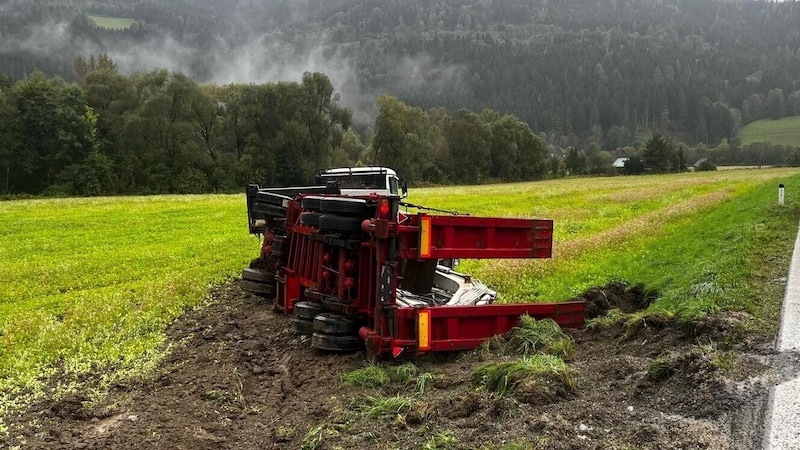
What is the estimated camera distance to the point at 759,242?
1199 centimetres

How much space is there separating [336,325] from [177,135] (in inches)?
2814

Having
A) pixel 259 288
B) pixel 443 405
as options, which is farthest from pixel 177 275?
pixel 443 405

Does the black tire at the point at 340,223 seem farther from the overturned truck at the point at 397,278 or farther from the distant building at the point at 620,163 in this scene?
the distant building at the point at 620,163

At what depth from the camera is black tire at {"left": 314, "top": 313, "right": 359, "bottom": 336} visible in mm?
7594

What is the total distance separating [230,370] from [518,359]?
367cm

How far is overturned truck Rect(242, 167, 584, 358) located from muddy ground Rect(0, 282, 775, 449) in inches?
13.9

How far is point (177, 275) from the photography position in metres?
15.1

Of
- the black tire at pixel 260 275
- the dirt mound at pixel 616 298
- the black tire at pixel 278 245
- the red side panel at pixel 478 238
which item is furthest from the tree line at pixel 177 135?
the red side panel at pixel 478 238

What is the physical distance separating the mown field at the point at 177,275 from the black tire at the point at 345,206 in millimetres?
3158

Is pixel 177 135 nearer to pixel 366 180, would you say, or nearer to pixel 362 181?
pixel 362 181

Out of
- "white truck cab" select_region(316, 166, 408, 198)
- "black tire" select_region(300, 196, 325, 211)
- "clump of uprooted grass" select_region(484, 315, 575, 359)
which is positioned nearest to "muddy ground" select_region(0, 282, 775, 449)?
"clump of uprooted grass" select_region(484, 315, 575, 359)

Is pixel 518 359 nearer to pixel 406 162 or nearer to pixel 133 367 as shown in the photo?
pixel 133 367

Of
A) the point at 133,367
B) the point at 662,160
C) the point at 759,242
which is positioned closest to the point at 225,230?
the point at 133,367

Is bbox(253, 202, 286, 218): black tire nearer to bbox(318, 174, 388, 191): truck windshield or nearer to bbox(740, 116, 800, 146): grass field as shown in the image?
bbox(318, 174, 388, 191): truck windshield
